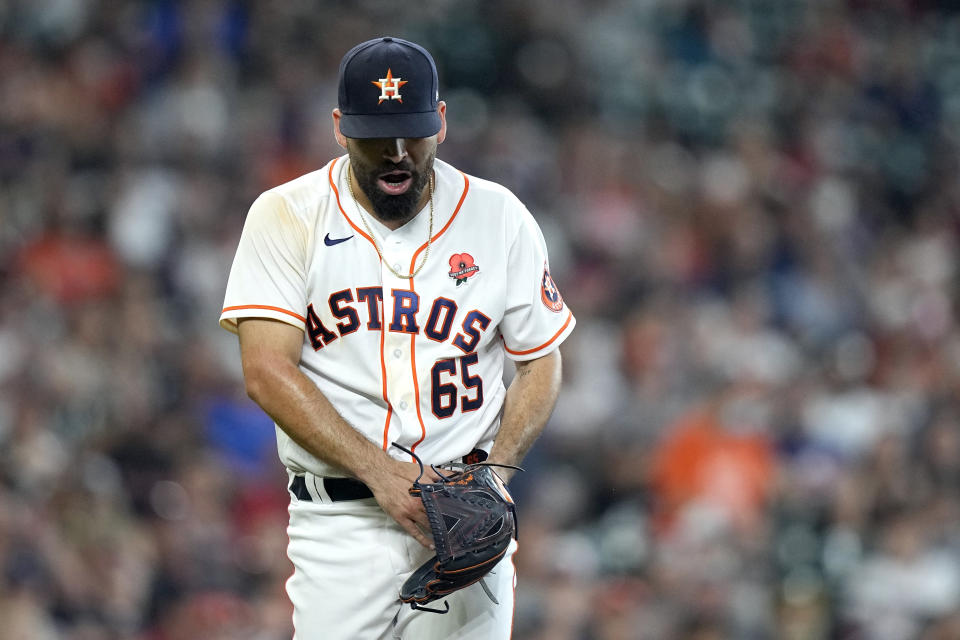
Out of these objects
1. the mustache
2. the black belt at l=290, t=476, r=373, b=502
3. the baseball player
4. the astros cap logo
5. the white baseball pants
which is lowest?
the white baseball pants

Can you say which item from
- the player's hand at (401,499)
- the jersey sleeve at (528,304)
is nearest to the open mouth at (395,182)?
the jersey sleeve at (528,304)

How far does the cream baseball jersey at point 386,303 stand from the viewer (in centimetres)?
337

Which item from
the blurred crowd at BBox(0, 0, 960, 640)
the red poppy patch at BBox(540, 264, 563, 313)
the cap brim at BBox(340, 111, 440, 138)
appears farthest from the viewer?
the blurred crowd at BBox(0, 0, 960, 640)

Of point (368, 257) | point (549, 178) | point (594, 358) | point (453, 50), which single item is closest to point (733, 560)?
point (594, 358)

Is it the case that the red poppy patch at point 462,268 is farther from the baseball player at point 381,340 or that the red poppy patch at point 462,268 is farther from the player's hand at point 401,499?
the player's hand at point 401,499

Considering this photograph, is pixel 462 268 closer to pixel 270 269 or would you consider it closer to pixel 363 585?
pixel 270 269

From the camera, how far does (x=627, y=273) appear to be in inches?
331

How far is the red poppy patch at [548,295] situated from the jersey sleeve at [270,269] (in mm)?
613

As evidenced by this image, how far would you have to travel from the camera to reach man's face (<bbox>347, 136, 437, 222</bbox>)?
10.7 ft

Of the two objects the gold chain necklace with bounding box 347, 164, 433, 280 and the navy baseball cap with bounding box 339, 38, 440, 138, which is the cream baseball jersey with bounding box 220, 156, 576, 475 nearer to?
the gold chain necklace with bounding box 347, 164, 433, 280

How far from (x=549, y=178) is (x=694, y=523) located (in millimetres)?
2858

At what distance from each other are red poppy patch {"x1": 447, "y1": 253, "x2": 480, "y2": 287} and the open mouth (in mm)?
223

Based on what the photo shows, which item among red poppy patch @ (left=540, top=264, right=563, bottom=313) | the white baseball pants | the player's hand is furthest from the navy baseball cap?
the white baseball pants

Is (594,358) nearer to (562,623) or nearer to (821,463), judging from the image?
(821,463)
